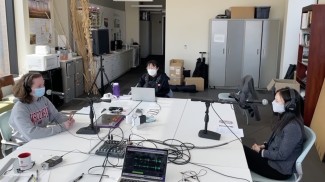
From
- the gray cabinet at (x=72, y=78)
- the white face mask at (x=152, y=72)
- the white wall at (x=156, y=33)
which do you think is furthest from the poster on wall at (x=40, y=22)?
the white wall at (x=156, y=33)

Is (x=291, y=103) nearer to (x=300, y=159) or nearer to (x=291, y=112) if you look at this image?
(x=291, y=112)

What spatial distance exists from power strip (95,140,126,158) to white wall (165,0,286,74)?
608 cm

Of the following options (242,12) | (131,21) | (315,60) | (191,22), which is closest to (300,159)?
(315,60)

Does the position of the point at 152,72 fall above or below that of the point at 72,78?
above

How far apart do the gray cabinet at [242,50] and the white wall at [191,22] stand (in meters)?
0.52

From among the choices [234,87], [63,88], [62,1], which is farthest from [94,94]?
[234,87]

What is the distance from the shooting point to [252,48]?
7.60 meters

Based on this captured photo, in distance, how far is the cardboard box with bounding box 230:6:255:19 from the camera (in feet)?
24.2

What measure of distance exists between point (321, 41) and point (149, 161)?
12.7 ft

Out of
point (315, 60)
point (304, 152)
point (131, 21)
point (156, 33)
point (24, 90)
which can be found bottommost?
point (304, 152)

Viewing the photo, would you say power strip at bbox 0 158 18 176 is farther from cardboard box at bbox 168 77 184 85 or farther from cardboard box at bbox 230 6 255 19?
cardboard box at bbox 230 6 255 19

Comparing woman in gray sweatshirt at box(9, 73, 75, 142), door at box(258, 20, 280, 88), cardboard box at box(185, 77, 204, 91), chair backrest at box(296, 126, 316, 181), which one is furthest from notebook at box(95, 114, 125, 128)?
door at box(258, 20, 280, 88)

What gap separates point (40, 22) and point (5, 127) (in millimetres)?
3952

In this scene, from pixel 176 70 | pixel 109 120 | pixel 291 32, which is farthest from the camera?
pixel 176 70
